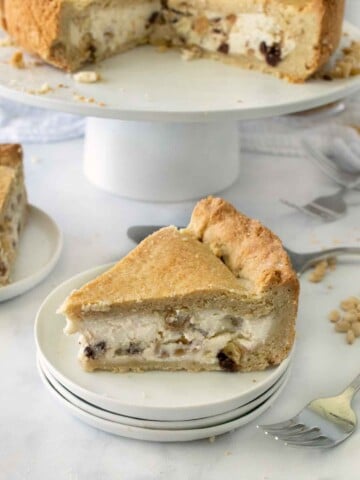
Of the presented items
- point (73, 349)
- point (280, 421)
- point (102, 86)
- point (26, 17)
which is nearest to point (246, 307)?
point (280, 421)

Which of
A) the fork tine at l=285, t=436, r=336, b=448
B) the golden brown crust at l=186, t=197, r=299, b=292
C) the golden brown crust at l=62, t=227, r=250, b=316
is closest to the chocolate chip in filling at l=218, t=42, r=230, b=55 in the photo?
the golden brown crust at l=186, t=197, r=299, b=292

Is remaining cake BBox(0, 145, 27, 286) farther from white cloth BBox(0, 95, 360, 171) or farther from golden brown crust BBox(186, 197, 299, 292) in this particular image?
white cloth BBox(0, 95, 360, 171)

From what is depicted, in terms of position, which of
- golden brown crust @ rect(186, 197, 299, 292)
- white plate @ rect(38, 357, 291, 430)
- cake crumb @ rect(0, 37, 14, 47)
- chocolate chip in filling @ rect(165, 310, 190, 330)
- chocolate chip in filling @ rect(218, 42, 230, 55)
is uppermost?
cake crumb @ rect(0, 37, 14, 47)

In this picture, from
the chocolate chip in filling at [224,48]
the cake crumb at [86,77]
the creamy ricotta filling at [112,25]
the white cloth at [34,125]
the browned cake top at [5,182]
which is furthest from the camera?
the white cloth at [34,125]

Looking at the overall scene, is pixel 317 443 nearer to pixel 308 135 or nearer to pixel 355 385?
pixel 355 385

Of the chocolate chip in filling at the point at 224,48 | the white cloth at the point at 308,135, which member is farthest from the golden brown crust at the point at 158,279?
the white cloth at the point at 308,135

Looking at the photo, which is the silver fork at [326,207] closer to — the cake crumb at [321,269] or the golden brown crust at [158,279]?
the cake crumb at [321,269]

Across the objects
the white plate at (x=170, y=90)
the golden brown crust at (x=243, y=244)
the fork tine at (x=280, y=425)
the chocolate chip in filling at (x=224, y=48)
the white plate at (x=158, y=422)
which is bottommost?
the fork tine at (x=280, y=425)

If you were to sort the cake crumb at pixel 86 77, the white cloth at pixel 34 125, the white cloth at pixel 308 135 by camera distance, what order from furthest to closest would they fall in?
the white cloth at pixel 34 125, the white cloth at pixel 308 135, the cake crumb at pixel 86 77
